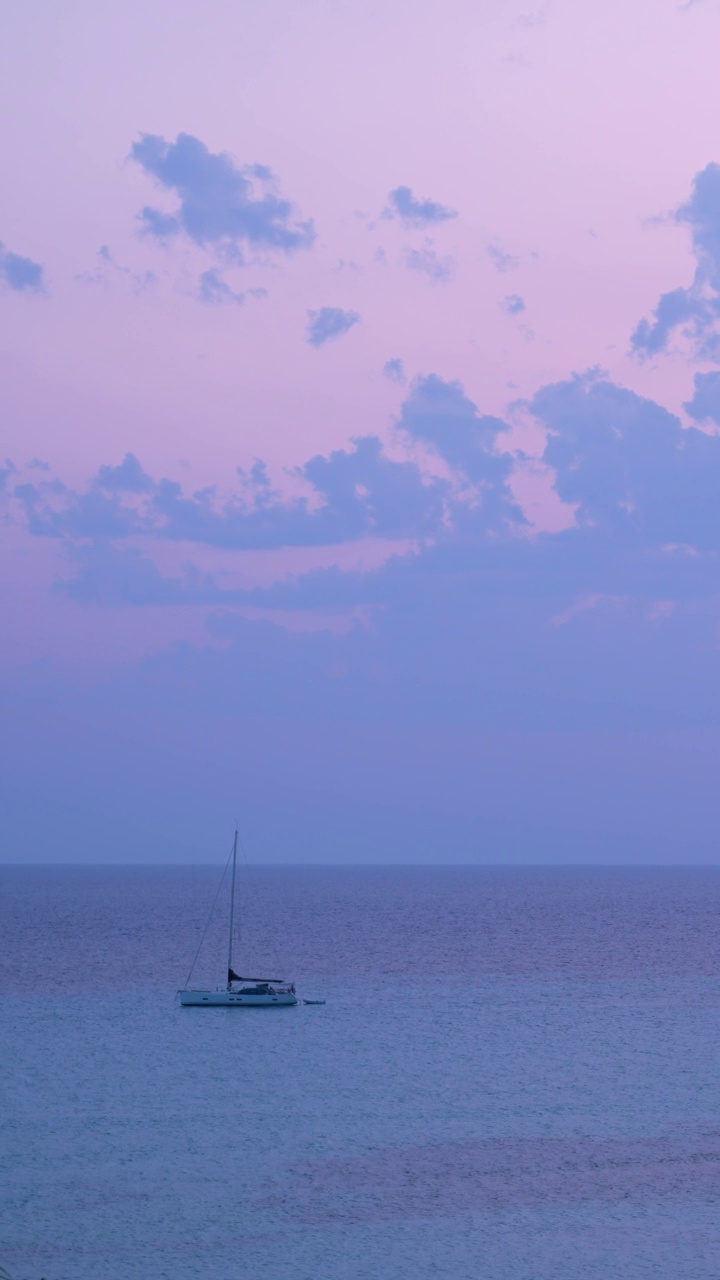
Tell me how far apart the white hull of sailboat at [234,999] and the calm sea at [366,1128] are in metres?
0.83

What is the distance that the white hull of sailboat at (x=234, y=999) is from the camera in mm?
68688

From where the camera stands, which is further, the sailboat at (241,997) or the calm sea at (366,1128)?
the sailboat at (241,997)

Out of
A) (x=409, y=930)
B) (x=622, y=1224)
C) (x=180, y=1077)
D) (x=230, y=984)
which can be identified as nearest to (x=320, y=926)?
(x=409, y=930)

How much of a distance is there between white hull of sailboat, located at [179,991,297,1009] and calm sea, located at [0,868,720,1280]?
83 cm

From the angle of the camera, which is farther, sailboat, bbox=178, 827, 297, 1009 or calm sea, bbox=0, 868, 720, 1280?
sailboat, bbox=178, 827, 297, 1009

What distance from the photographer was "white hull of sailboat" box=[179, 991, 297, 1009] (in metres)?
68.7

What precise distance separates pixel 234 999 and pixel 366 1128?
1118 inches

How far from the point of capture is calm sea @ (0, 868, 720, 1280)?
31797mm

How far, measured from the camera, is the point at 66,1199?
34.8 meters

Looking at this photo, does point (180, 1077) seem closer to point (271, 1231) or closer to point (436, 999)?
point (271, 1231)

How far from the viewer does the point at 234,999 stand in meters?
69.6

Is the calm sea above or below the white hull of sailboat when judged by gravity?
below

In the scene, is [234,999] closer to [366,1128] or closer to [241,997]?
[241,997]

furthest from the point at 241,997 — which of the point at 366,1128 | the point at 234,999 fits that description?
the point at 366,1128
